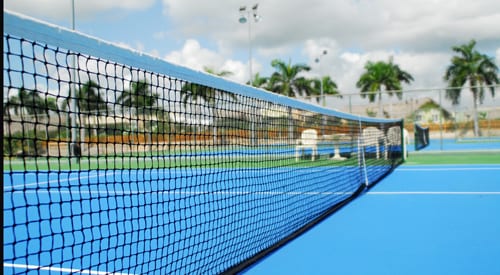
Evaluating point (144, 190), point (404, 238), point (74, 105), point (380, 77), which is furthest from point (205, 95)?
point (380, 77)

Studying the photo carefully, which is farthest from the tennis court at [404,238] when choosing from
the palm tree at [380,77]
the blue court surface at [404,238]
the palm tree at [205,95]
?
the palm tree at [380,77]

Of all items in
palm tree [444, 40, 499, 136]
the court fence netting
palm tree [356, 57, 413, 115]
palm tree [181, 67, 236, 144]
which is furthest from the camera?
palm tree [356, 57, 413, 115]

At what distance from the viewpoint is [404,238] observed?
4.21m

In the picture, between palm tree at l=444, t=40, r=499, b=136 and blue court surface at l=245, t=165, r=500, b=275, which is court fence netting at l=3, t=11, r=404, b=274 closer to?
blue court surface at l=245, t=165, r=500, b=275

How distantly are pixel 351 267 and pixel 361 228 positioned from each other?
1327 mm

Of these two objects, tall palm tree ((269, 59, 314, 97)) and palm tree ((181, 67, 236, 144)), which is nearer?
palm tree ((181, 67, 236, 144))

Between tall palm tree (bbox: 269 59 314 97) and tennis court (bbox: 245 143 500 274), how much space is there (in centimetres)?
3561

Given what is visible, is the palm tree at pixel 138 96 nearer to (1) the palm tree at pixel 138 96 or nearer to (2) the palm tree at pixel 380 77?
(1) the palm tree at pixel 138 96

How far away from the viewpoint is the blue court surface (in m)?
3.40

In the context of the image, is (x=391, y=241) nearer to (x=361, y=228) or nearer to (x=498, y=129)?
(x=361, y=228)

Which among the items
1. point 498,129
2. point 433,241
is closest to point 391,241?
point 433,241

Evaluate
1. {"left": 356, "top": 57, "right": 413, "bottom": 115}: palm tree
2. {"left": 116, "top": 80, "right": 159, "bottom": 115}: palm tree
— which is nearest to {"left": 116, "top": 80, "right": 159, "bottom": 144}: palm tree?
{"left": 116, "top": 80, "right": 159, "bottom": 115}: palm tree

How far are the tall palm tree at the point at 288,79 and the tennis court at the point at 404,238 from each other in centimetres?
3561

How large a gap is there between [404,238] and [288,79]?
39.0 meters
